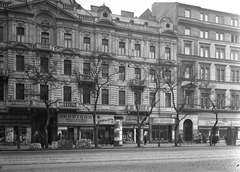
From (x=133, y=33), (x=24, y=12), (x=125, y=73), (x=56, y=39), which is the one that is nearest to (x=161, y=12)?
(x=133, y=33)

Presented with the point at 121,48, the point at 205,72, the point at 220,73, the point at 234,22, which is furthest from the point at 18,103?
the point at 234,22

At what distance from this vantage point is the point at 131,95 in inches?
1711

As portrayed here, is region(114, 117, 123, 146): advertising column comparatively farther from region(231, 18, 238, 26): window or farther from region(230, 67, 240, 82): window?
region(231, 18, 238, 26): window

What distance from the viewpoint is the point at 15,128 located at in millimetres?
36938

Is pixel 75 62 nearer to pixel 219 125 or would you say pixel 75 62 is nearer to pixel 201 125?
pixel 201 125

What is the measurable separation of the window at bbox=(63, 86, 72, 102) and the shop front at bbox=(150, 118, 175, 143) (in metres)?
12.1

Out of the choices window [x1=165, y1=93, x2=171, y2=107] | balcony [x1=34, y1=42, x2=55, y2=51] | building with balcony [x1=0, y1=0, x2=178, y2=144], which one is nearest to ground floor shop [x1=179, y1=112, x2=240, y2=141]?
building with balcony [x1=0, y1=0, x2=178, y2=144]

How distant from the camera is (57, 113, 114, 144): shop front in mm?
39000

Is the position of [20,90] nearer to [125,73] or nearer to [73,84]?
[73,84]

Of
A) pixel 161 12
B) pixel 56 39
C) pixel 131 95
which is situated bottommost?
pixel 131 95

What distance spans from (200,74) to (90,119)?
19.2m

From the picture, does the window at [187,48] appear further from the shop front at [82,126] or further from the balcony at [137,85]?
the shop front at [82,126]

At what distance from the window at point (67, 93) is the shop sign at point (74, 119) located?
2.16 m

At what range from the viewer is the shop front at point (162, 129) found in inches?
1746
